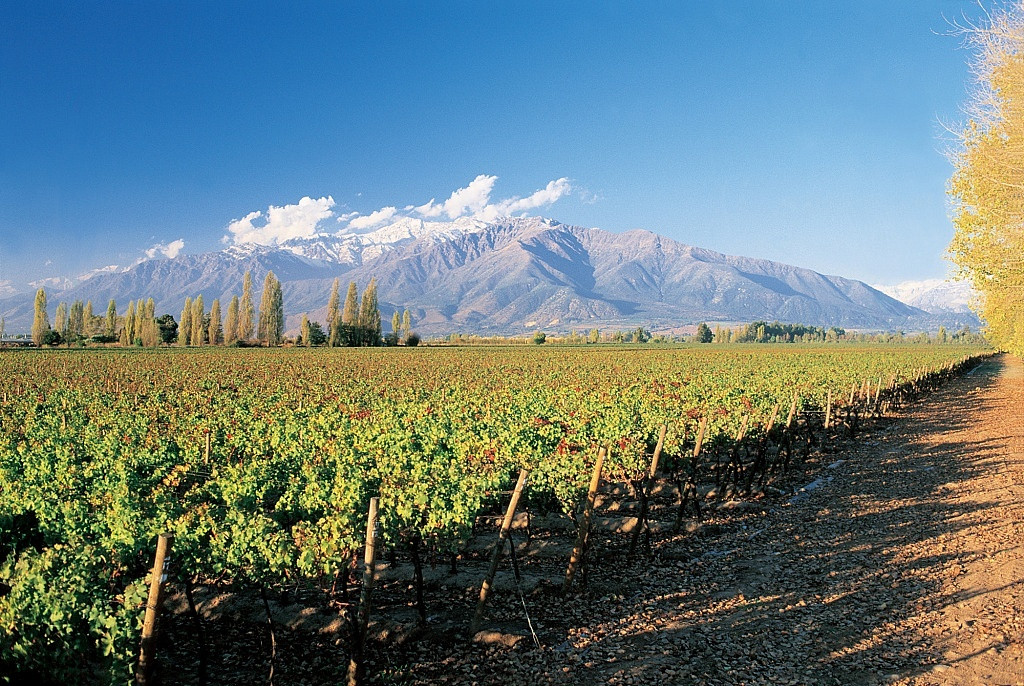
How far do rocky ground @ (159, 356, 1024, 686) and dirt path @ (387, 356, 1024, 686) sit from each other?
3cm

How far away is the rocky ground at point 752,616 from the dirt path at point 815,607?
3 centimetres

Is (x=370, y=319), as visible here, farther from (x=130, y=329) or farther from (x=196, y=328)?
(x=130, y=329)

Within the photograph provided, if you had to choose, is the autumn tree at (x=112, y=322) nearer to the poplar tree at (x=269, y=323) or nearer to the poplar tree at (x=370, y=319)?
the poplar tree at (x=269, y=323)

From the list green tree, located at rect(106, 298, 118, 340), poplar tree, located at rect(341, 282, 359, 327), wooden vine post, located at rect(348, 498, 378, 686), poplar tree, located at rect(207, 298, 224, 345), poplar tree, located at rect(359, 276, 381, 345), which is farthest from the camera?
poplar tree, located at rect(341, 282, 359, 327)

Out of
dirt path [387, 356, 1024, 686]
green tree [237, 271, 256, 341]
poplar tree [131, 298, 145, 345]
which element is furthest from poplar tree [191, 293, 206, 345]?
dirt path [387, 356, 1024, 686]

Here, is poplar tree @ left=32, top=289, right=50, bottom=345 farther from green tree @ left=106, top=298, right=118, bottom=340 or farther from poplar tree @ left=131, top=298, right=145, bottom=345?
poplar tree @ left=131, top=298, right=145, bottom=345

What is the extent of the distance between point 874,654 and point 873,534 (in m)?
6.31

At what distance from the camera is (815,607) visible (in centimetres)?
1029

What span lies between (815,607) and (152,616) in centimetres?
983

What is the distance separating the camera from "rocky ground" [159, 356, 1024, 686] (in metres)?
8.41

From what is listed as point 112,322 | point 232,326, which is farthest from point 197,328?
point 112,322

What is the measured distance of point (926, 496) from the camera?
672 inches

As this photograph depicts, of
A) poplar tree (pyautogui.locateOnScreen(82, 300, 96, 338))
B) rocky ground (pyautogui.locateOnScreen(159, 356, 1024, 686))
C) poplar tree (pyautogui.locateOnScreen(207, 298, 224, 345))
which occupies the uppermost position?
poplar tree (pyautogui.locateOnScreen(82, 300, 96, 338))

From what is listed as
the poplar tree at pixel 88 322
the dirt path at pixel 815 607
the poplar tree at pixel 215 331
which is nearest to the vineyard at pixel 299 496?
the dirt path at pixel 815 607
